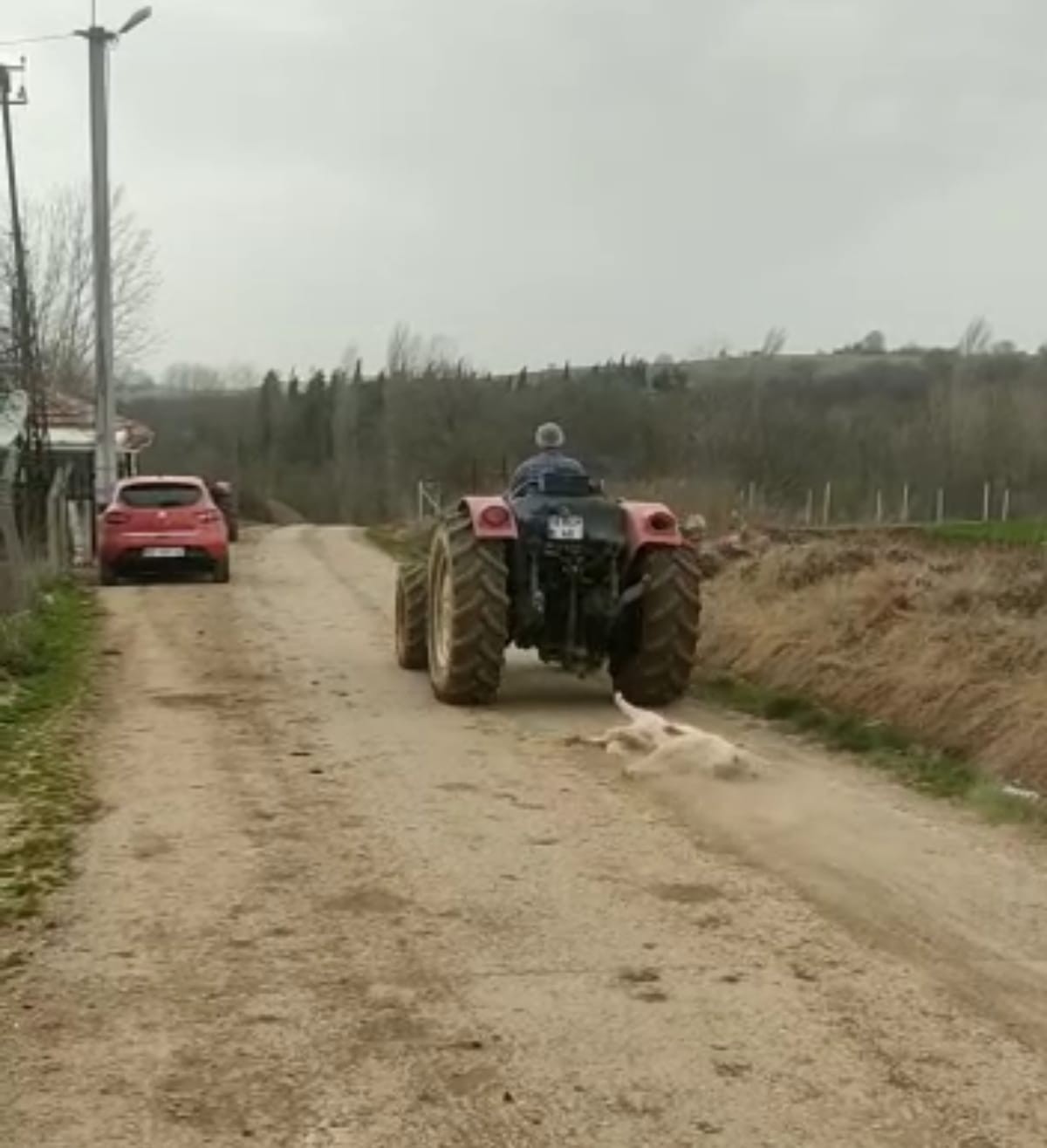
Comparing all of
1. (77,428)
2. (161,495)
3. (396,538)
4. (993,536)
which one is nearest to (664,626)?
(161,495)

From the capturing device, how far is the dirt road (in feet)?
14.7

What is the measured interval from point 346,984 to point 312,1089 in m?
0.90

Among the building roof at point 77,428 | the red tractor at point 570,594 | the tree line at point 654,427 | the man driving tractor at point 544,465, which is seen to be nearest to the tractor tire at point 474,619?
the red tractor at point 570,594

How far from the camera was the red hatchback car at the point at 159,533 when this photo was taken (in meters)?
22.7

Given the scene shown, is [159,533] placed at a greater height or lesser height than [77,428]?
lesser

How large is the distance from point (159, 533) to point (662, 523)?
484 inches

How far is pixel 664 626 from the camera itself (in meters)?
11.7

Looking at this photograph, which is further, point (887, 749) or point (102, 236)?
point (102, 236)

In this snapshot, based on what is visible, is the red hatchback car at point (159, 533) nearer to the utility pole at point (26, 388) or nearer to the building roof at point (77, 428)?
the utility pole at point (26, 388)

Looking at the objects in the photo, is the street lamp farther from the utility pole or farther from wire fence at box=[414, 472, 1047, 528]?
wire fence at box=[414, 472, 1047, 528]

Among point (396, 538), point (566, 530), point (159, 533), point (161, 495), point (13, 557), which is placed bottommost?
point (396, 538)

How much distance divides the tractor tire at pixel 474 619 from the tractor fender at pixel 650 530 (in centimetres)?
86

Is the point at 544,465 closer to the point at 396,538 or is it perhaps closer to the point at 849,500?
the point at 396,538

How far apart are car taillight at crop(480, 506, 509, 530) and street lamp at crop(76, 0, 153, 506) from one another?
16.3 metres
